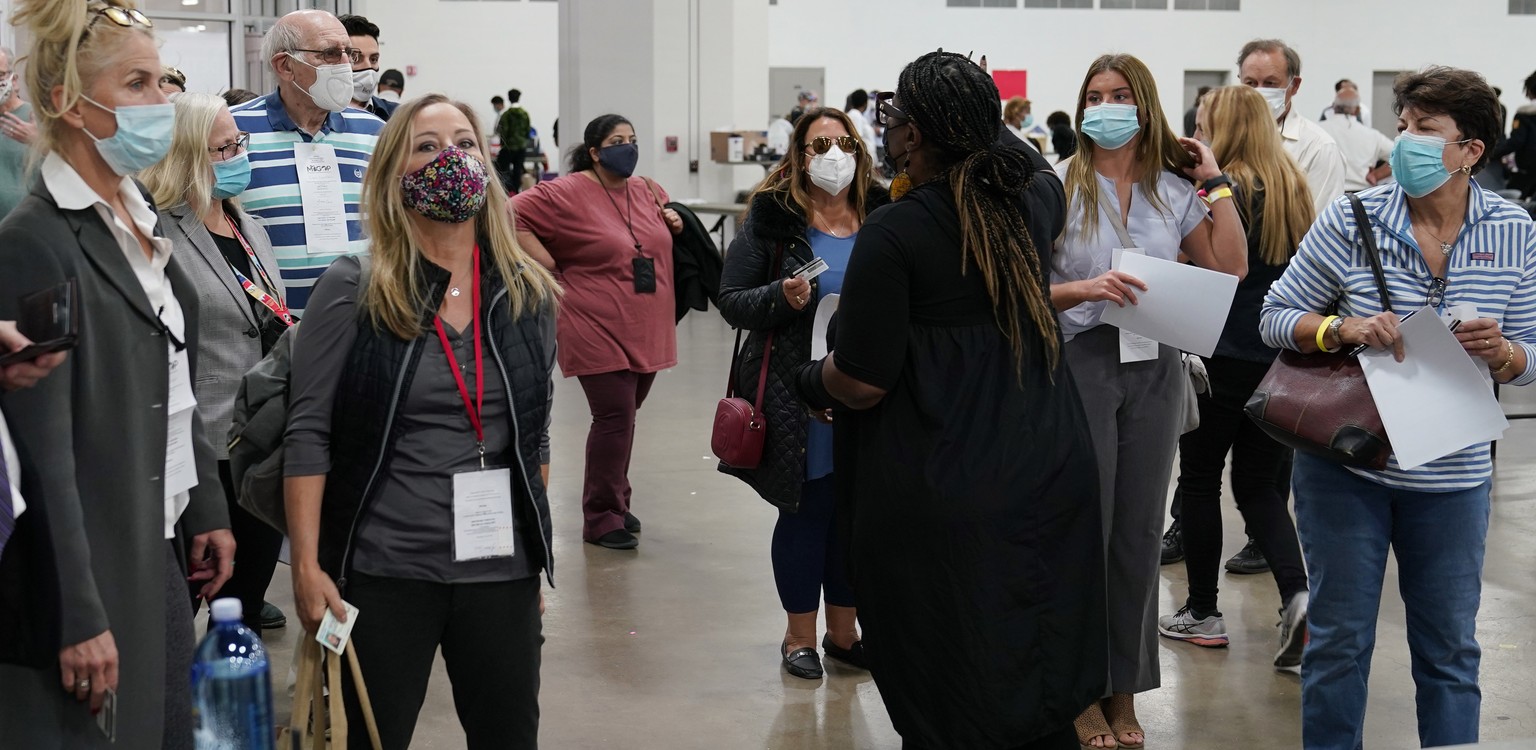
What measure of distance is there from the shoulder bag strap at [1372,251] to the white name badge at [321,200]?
8.45ft

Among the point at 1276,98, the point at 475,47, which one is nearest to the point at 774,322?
the point at 1276,98

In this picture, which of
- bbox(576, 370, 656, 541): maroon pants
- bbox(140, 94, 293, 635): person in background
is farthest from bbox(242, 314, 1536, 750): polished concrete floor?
bbox(140, 94, 293, 635): person in background

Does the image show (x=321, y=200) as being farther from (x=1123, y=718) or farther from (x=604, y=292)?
(x=1123, y=718)

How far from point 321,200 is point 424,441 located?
1683 mm

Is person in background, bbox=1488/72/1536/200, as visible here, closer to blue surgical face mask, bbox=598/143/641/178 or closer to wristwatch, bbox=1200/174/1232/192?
blue surgical face mask, bbox=598/143/641/178

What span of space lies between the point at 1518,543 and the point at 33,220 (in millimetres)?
5401

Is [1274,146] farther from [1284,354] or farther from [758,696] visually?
[758,696]

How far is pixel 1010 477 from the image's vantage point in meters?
2.40

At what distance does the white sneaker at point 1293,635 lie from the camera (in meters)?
4.15

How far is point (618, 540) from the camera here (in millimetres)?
5500

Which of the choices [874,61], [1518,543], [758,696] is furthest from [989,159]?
[874,61]

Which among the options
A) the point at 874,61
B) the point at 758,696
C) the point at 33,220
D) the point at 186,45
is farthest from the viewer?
the point at 874,61

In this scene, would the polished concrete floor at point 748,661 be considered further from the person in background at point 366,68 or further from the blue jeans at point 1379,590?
the person in background at point 366,68

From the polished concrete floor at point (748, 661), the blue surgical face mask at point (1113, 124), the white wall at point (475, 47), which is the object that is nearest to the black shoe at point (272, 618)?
the polished concrete floor at point (748, 661)
